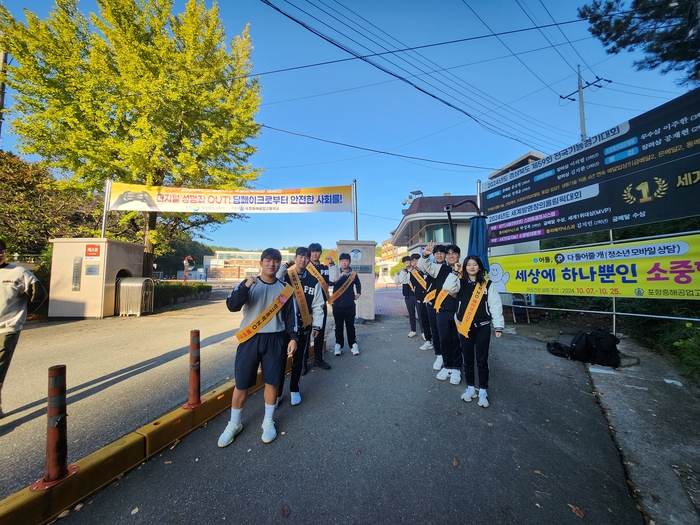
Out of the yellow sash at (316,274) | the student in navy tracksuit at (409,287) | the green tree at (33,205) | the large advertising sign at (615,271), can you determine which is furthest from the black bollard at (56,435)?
the green tree at (33,205)

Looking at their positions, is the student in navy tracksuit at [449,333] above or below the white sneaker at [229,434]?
above

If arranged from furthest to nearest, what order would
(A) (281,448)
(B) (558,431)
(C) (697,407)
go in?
(C) (697,407) < (B) (558,431) < (A) (281,448)

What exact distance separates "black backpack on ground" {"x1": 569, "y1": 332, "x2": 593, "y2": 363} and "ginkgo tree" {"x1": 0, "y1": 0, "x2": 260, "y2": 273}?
465 inches

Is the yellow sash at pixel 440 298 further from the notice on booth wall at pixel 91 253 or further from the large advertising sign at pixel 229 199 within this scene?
the notice on booth wall at pixel 91 253

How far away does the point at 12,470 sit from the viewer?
2.29 metres

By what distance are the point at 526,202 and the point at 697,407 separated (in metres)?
5.16

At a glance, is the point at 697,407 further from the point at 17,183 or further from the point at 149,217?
the point at 17,183

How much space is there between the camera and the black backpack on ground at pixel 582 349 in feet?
15.9

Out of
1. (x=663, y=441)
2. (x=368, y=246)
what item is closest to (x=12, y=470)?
(x=663, y=441)

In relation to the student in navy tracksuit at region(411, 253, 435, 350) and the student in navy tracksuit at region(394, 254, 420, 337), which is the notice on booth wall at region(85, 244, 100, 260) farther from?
the student in navy tracksuit at region(411, 253, 435, 350)

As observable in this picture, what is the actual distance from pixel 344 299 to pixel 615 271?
16.8 ft

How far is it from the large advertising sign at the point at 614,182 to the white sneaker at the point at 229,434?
7256 millimetres

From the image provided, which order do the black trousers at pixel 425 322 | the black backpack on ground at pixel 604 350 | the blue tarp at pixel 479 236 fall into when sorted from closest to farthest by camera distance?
1. the black backpack on ground at pixel 604 350
2. the black trousers at pixel 425 322
3. the blue tarp at pixel 479 236

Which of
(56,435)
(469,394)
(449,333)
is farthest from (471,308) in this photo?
(56,435)
